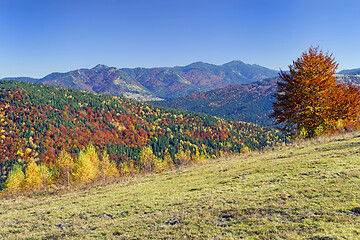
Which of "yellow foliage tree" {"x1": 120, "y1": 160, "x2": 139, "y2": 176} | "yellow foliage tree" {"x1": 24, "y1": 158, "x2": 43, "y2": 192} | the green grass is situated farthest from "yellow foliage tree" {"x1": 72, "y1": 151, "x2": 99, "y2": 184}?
the green grass

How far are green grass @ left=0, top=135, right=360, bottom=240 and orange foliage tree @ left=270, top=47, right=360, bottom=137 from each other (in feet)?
40.2

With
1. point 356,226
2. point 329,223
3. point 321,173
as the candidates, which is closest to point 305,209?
point 329,223

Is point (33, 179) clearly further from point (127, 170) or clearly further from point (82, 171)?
point (127, 170)

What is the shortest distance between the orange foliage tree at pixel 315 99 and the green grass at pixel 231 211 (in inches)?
482

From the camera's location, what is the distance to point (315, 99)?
83.8ft

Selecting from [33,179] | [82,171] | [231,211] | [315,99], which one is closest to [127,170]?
[33,179]

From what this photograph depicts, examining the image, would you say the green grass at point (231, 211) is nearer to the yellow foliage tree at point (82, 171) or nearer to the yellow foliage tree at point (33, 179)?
the yellow foliage tree at point (82, 171)

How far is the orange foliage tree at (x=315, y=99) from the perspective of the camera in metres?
25.1

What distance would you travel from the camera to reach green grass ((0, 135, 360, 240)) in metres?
7.02

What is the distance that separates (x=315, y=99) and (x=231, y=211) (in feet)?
73.5

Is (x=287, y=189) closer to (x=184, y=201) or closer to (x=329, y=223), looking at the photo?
(x=329, y=223)

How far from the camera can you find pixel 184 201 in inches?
447

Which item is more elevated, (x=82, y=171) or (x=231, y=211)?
(x=231, y=211)

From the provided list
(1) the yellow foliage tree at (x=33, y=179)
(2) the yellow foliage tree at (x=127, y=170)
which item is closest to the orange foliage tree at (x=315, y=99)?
(2) the yellow foliage tree at (x=127, y=170)
